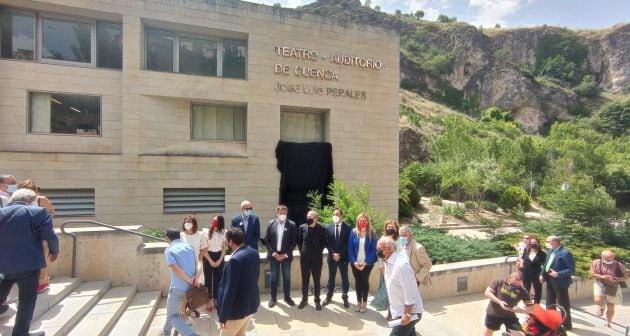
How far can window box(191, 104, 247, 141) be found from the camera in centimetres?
1234

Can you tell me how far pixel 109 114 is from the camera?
11234mm

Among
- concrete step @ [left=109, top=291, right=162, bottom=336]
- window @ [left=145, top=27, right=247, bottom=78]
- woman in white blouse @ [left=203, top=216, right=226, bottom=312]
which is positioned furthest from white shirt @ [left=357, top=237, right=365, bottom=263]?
window @ [left=145, top=27, right=247, bottom=78]

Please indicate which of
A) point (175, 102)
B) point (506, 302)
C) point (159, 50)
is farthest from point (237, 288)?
point (159, 50)

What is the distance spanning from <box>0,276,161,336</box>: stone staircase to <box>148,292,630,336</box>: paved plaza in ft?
1.06

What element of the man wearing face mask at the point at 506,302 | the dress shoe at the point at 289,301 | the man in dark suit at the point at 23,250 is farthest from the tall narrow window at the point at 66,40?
the man wearing face mask at the point at 506,302

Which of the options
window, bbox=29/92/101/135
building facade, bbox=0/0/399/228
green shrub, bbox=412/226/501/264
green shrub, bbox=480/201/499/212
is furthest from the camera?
green shrub, bbox=480/201/499/212

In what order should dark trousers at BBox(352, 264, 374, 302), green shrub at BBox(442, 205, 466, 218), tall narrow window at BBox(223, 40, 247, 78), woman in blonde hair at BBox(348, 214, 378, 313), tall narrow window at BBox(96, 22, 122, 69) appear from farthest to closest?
green shrub at BBox(442, 205, 466, 218) → tall narrow window at BBox(223, 40, 247, 78) → tall narrow window at BBox(96, 22, 122, 69) → dark trousers at BBox(352, 264, 374, 302) → woman in blonde hair at BBox(348, 214, 378, 313)

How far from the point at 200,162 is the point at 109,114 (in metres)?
3.39

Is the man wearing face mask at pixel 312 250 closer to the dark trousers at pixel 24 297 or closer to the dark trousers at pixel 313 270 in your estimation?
the dark trousers at pixel 313 270

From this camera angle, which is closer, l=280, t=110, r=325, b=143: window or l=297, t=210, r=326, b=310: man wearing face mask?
l=297, t=210, r=326, b=310: man wearing face mask

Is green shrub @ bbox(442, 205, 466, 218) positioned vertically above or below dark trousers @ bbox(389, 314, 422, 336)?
below

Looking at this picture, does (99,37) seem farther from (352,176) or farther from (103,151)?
(352,176)

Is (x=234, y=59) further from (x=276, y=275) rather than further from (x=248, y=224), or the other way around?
(x=276, y=275)

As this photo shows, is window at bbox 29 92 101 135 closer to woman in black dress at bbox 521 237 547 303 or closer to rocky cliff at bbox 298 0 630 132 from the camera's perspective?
woman in black dress at bbox 521 237 547 303
